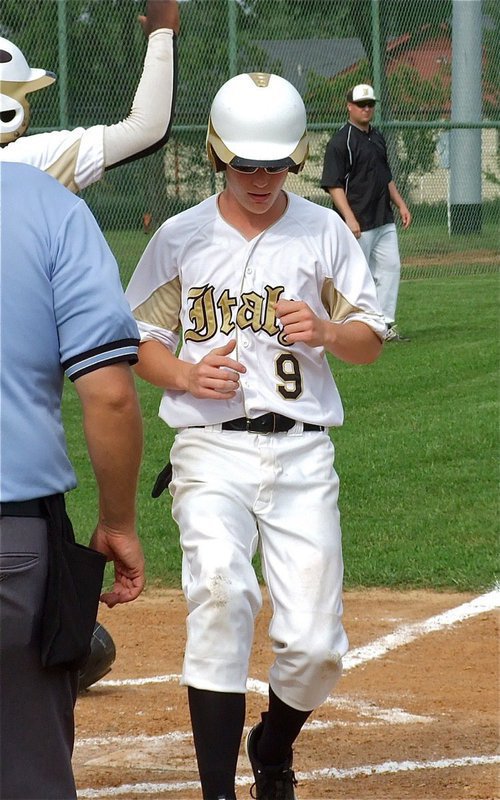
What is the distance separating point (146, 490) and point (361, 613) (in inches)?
101

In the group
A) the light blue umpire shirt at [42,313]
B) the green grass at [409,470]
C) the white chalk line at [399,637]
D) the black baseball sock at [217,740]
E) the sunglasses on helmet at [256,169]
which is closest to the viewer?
the light blue umpire shirt at [42,313]

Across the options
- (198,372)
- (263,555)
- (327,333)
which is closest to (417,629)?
(263,555)

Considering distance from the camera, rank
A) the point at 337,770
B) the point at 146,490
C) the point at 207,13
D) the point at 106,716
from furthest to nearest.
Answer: the point at 207,13, the point at 146,490, the point at 106,716, the point at 337,770

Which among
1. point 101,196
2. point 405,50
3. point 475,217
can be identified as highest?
point 405,50

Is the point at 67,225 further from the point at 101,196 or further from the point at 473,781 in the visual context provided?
the point at 101,196

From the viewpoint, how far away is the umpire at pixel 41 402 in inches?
105

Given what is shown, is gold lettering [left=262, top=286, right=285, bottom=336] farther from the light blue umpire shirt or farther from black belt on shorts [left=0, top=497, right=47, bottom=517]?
black belt on shorts [left=0, top=497, right=47, bottom=517]

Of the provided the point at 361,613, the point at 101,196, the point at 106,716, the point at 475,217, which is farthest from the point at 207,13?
the point at 106,716

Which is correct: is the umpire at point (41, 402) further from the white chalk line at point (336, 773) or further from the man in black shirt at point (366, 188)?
the man in black shirt at point (366, 188)

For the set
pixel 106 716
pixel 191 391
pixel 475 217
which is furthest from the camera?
pixel 475 217

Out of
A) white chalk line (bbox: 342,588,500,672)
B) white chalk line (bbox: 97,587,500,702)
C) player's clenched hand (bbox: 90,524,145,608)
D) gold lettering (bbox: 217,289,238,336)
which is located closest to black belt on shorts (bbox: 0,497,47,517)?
player's clenched hand (bbox: 90,524,145,608)

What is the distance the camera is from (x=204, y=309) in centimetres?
412

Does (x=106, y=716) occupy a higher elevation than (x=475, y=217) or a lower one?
higher

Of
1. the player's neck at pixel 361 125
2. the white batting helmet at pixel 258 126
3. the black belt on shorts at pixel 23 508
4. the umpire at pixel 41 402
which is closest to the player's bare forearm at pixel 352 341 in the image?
the white batting helmet at pixel 258 126
